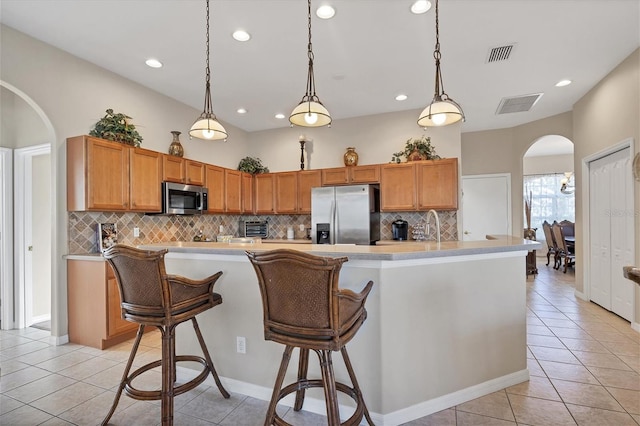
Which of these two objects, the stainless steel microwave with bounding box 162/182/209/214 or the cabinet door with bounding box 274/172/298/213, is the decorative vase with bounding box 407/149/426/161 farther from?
the stainless steel microwave with bounding box 162/182/209/214

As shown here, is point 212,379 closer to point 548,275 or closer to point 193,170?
point 193,170

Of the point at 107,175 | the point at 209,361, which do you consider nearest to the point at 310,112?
the point at 209,361

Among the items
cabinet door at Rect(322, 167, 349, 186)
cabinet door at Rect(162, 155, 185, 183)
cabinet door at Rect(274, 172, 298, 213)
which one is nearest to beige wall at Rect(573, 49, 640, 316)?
cabinet door at Rect(322, 167, 349, 186)

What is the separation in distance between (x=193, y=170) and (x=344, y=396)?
3.73 metres

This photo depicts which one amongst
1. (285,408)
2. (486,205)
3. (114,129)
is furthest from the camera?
(486,205)

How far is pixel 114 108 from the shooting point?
3803mm

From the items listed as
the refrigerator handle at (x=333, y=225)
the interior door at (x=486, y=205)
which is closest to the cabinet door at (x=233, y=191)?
the refrigerator handle at (x=333, y=225)

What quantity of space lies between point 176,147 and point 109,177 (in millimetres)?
1170

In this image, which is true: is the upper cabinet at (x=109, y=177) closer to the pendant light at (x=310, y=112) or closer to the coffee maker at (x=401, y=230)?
the pendant light at (x=310, y=112)

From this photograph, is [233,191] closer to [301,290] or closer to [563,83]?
[301,290]

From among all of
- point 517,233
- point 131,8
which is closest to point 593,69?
point 517,233

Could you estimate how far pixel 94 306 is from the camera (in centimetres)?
318

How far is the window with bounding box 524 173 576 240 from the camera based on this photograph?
31.0 feet

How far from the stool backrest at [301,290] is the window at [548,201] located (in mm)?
10580
